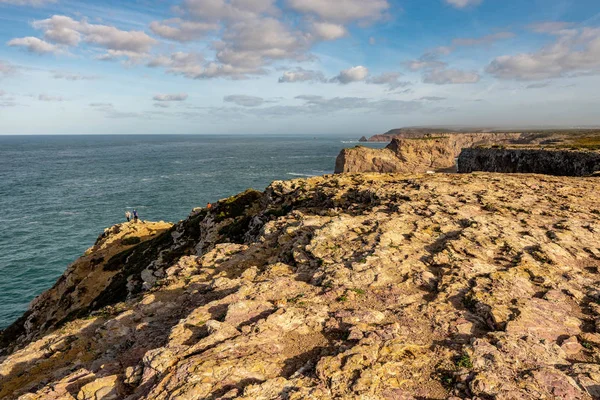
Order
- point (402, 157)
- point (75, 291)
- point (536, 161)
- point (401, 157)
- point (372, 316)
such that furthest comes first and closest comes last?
point (401, 157) → point (402, 157) → point (536, 161) → point (75, 291) → point (372, 316)

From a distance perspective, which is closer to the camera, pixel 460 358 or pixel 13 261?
pixel 460 358

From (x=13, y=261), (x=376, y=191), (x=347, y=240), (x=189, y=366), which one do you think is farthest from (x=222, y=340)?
(x=13, y=261)

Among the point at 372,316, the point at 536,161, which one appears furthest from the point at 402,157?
the point at 372,316

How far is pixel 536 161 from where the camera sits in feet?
154

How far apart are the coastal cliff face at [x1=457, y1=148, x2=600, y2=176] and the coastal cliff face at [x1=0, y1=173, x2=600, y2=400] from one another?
20.2m

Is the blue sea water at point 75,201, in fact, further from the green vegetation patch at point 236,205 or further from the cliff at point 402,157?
the cliff at point 402,157

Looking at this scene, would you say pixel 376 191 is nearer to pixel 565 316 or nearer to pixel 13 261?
pixel 565 316

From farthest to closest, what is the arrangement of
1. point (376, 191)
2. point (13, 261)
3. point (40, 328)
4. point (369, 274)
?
point (13, 261)
point (40, 328)
point (376, 191)
point (369, 274)

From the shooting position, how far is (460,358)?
9.35 meters

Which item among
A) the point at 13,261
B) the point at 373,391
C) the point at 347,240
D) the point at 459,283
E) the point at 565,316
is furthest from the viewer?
the point at 13,261

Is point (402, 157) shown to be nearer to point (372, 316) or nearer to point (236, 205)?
point (236, 205)

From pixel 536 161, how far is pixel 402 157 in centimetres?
8456

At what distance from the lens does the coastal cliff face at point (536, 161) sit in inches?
1531

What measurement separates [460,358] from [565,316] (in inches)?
196
